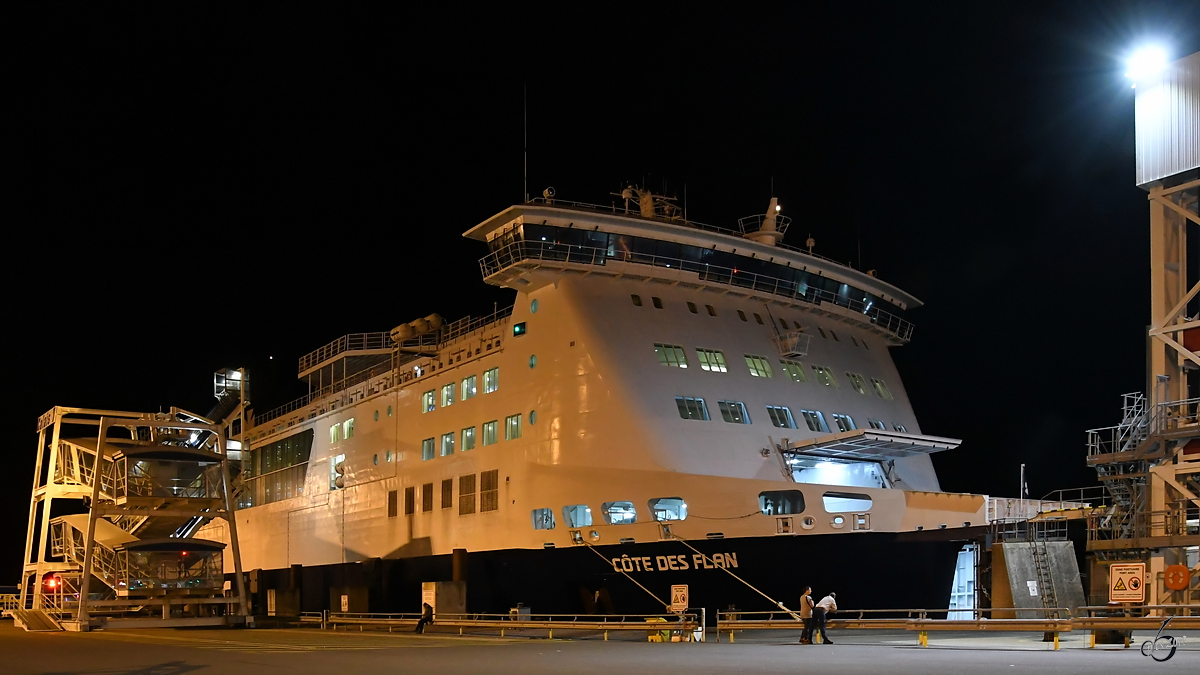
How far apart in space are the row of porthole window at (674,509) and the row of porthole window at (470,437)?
2.32m

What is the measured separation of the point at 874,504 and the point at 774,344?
18.4 feet

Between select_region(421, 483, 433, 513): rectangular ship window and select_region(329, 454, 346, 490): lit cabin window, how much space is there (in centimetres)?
557

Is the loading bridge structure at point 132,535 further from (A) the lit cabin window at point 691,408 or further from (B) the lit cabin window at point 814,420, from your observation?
(B) the lit cabin window at point 814,420

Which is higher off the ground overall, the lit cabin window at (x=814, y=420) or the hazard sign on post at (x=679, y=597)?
the lit cabin window at (x=814, y=420)

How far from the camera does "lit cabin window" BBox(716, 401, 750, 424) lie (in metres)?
26.0

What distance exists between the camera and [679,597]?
21.5 metres

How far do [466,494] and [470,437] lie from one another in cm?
150

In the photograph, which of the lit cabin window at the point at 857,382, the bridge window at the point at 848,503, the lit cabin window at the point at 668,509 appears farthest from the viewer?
the lit cabin window at the point at 857,382

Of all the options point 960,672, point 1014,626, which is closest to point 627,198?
point 1014,626

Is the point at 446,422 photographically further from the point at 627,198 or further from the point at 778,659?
the point at 778,659

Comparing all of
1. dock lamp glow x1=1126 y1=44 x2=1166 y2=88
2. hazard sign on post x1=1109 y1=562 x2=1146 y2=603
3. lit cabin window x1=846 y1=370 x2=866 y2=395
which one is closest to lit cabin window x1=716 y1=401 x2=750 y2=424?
lit cabin window x1=846 y1=370 x2=866 y2=395

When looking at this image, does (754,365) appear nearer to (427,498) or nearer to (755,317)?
(755,317)

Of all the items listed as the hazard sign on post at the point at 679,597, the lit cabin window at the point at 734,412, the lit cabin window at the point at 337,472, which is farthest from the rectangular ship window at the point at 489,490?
the lit cabin window at the point at 337,472

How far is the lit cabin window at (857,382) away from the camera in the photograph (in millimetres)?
29469
